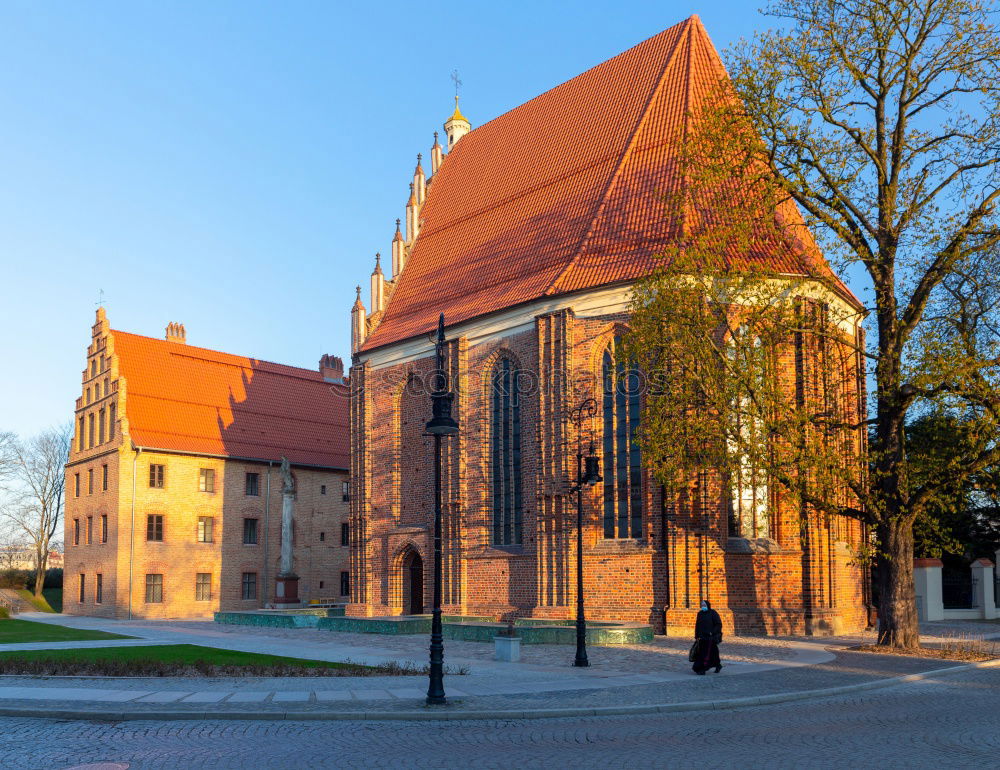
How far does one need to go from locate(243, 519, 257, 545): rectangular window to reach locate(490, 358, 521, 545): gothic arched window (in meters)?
19.0

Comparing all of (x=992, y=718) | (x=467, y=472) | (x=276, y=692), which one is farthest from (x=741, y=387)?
(x=467, y=472)

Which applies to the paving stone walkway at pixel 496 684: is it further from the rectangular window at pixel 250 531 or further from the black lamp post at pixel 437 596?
the rectangular window at pixel 250 531

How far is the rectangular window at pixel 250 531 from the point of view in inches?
1828

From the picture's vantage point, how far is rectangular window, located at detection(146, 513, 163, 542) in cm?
4306

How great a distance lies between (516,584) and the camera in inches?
1198

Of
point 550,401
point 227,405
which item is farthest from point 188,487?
point 550,401

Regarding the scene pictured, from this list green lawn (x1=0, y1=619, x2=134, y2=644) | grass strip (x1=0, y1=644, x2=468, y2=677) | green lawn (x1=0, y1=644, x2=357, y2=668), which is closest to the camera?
grass strip (x1=0, y1=644, x2=468, y2=677)

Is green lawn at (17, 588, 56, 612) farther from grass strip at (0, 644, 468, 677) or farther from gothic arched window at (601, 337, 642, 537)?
gothic arched window at (601, 337, 642, 537)

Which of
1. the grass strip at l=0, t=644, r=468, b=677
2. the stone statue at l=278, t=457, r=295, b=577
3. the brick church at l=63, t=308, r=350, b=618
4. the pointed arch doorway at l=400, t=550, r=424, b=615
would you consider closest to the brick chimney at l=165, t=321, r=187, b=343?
the brick church at l=63, t=308, r=350, b=618

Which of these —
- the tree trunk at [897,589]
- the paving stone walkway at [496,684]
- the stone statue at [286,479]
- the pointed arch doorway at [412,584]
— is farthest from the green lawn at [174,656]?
the stone statue at [286,479]

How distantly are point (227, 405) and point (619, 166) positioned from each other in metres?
26.1

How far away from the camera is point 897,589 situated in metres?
21.4

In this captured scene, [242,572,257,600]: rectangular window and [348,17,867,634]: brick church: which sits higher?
[348,17,867,634]: brick church

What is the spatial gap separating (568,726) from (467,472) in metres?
20.9
